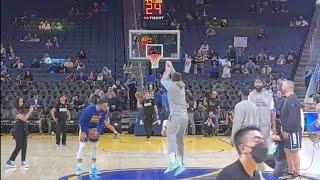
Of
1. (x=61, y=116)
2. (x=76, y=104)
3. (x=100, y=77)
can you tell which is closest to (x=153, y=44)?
(x=76, y=104)

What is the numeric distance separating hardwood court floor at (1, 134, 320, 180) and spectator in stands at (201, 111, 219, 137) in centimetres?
63

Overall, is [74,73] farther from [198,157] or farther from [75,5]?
[198,157]

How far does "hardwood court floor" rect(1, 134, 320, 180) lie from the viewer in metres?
11.3

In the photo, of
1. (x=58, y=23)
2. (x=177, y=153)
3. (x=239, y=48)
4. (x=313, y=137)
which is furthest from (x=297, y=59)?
→ (x=177, y=153)

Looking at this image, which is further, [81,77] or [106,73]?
[106,73]

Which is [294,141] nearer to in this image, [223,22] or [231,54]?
[231,54]

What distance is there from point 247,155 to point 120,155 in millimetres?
10379

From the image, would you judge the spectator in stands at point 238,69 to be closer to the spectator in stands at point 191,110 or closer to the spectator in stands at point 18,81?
the spectator in stands at point 191,110

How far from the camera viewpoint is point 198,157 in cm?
1348

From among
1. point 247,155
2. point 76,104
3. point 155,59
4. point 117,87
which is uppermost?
point 155,59

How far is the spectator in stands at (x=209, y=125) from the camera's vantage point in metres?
19.3

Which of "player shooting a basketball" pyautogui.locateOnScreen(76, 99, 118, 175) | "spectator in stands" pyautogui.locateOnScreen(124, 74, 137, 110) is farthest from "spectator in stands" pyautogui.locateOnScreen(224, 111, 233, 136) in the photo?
"player shooting a basketball" pyautogui.locateOnScreen(76, 99, 118, 175)

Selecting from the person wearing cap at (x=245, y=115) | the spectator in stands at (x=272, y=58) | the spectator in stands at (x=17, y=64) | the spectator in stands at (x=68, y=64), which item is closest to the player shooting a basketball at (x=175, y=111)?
the person wearing cap at (x=245, y=115)

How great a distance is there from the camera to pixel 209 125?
63.4 ft
